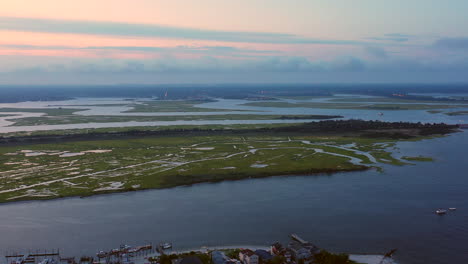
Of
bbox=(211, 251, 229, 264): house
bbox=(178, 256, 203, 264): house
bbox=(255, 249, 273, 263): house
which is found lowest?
bbox=(211, 251, 229, 264): house

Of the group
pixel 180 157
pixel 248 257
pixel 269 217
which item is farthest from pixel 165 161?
pixel 248 257

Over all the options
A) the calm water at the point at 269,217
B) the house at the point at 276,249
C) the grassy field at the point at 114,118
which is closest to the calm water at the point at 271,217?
the calm water at the point at 269,217

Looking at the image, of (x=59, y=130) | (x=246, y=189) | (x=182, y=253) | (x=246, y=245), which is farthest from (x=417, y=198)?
(x=59, y=130)

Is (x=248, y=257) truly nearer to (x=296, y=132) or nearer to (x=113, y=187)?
(x=113, y=187)

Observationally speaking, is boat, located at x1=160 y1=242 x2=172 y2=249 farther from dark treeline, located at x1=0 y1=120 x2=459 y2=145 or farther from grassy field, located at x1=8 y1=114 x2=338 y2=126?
grassy field, located at x1=8 y1=114 x2=338 y2=126

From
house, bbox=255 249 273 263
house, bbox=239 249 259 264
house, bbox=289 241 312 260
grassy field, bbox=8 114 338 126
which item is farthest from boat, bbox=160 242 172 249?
grassy field, bbox=8 114 338 126

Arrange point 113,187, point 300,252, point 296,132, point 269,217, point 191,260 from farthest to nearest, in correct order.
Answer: point 296,132, point 113,187, point 269,217, point 300,252, point 191,260
